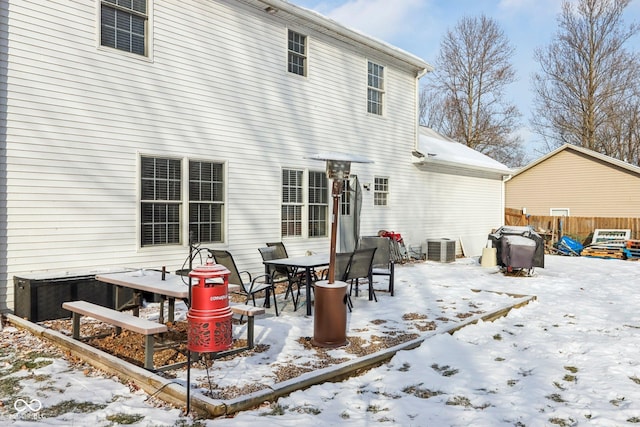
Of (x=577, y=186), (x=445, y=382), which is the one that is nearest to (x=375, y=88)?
(x=445, y=382)

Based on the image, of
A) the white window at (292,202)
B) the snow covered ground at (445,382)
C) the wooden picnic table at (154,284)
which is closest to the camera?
the snow covered ground at (445,382)

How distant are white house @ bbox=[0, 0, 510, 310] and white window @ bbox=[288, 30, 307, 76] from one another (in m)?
0.03

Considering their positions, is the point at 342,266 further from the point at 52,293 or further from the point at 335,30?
the point at 335,30

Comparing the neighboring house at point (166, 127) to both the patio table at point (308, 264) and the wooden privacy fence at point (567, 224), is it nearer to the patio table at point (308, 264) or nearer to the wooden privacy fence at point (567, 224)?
the patio table at point (308, 264)

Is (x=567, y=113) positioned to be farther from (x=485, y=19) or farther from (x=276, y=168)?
(x=276, y=168)

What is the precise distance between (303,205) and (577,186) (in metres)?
15.6

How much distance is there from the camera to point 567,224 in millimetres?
19234

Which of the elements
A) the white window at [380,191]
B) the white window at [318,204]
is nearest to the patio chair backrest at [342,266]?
the white window at [318,204]

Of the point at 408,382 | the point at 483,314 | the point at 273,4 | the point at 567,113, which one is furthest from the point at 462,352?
the point at 567,113

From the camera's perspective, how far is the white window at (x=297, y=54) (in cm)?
999

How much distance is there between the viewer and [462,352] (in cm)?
509

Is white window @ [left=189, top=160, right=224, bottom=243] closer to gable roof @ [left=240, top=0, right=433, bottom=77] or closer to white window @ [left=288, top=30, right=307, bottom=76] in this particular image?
white window @ [left=288, top=30, right=307, bottom=76]

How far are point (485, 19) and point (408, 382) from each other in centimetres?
3071

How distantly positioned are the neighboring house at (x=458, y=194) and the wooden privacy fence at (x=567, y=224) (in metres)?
1.34
